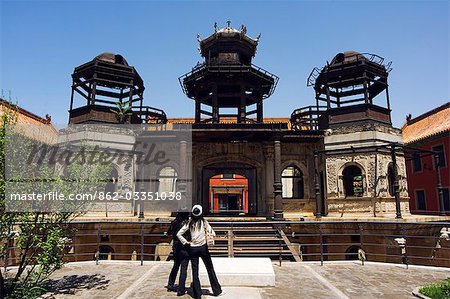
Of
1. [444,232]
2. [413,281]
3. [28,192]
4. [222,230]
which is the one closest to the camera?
[28,192]

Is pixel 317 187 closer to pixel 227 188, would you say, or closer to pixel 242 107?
pixel 242 107

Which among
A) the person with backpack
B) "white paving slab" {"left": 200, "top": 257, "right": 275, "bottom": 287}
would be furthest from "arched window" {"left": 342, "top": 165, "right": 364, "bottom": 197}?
the person with backpack

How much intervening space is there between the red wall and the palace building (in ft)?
23.9

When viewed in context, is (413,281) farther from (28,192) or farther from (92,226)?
(92,226)

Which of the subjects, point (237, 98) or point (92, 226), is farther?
point (237, 98)

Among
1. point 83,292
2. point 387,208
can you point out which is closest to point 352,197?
point 387,208

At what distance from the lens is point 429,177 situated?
24828 millimetres

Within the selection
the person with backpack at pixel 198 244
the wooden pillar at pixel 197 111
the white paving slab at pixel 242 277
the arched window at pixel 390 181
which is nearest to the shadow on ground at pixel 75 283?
the person with backpack at pixel 198 244

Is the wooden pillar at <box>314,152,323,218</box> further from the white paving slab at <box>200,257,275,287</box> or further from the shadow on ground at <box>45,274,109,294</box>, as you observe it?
the shadow on ground at <box>45,274,109,294</box>

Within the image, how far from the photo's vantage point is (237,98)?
2044cm

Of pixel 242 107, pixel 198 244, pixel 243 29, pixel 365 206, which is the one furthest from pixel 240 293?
pixel 243 29

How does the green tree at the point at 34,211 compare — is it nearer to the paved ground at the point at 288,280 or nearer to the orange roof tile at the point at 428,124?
the paved ground at the point at 288,280

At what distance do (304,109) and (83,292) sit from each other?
18504mm

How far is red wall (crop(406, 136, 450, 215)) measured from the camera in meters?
23.0
